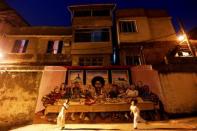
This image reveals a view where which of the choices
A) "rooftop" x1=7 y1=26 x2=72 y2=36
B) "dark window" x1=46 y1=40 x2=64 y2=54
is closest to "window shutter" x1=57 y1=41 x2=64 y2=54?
"dark window" x1=46 y1=40 x2=64 y2=54

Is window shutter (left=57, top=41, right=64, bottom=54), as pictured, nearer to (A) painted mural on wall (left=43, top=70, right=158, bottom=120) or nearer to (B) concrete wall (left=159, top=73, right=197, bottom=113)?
(A) painted mural on wall (left=43, top=70, right=158, bottom=120)

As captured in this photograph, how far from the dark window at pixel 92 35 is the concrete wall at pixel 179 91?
9561 mm

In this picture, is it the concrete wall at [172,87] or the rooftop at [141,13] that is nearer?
the concrete wall at [172,87]

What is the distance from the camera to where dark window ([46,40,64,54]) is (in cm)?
2602

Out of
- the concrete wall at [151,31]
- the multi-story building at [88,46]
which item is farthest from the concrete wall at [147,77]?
the concrete wall at [151,31]

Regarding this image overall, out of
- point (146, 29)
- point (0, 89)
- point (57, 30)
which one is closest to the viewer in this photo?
point (0, 89)

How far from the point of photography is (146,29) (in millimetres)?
24891

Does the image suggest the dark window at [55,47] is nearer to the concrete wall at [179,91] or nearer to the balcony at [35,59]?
the balcony at [35,59]

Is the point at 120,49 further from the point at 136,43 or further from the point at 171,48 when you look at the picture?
the point at 171,48

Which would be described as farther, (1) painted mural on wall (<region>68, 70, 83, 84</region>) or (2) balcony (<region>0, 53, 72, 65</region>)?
(2) balcony (<region>0, 53, 72, 65</region>)

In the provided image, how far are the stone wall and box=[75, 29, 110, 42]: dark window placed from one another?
842 cm

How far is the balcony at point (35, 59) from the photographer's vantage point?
24562mm

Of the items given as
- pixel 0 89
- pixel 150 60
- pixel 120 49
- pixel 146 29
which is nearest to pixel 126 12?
pixel 146 29

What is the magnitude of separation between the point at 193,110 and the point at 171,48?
8892 millimetres
